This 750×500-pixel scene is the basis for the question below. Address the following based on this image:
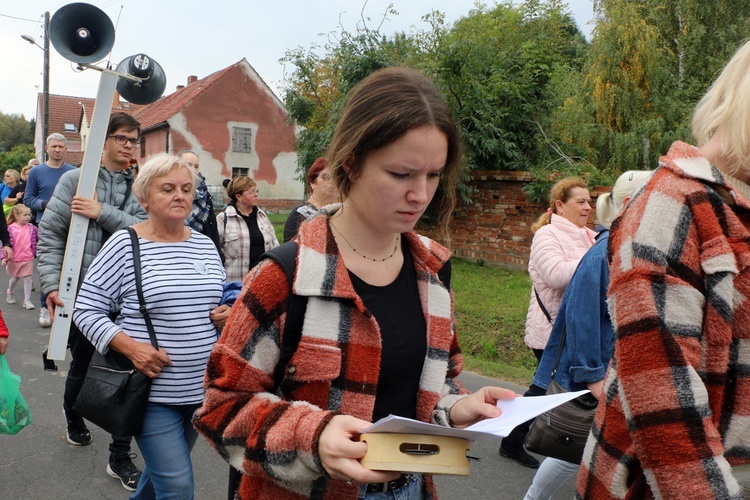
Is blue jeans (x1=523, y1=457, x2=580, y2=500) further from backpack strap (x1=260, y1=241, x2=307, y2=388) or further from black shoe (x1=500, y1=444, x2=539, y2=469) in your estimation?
backpack strap (x1=260, y1=241, x2=307, y2=388)

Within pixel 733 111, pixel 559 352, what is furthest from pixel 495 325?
pixel 733 111

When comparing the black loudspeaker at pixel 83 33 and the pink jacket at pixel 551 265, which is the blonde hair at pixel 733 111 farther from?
the black loudspeaker at pixel 83 33

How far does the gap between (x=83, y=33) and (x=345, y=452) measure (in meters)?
3.48

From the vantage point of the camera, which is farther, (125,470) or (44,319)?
(44,319)

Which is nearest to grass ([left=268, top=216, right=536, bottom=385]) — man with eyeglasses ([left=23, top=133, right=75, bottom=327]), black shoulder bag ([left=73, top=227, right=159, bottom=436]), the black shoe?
the black shoe

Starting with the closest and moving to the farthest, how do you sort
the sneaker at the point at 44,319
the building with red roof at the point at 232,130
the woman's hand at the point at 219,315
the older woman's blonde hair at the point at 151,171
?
1. the woman's hand at the point at 219,315
2. the older woman's blonde hair at the point at 151,171
3. the sneaker at the point at 44,319
4. the building with red roof at the point at 232,130

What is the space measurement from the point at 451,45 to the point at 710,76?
7159 millimetres

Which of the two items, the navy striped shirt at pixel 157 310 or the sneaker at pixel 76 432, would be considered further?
the sneaker at pixel 76 432

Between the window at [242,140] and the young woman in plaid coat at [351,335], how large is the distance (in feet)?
107

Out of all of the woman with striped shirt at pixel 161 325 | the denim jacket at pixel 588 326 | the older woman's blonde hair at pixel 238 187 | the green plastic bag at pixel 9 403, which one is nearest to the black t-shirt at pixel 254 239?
the older woman's blonde hair at pixel 238 187

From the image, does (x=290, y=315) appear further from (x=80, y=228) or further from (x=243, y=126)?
(x=243, y=126)

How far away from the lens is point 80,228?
3.49 metres

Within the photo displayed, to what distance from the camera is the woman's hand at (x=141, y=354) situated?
253cm

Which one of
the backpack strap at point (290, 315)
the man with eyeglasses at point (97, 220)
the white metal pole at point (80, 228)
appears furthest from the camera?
the man with eyeglasses at point (97, 220)
